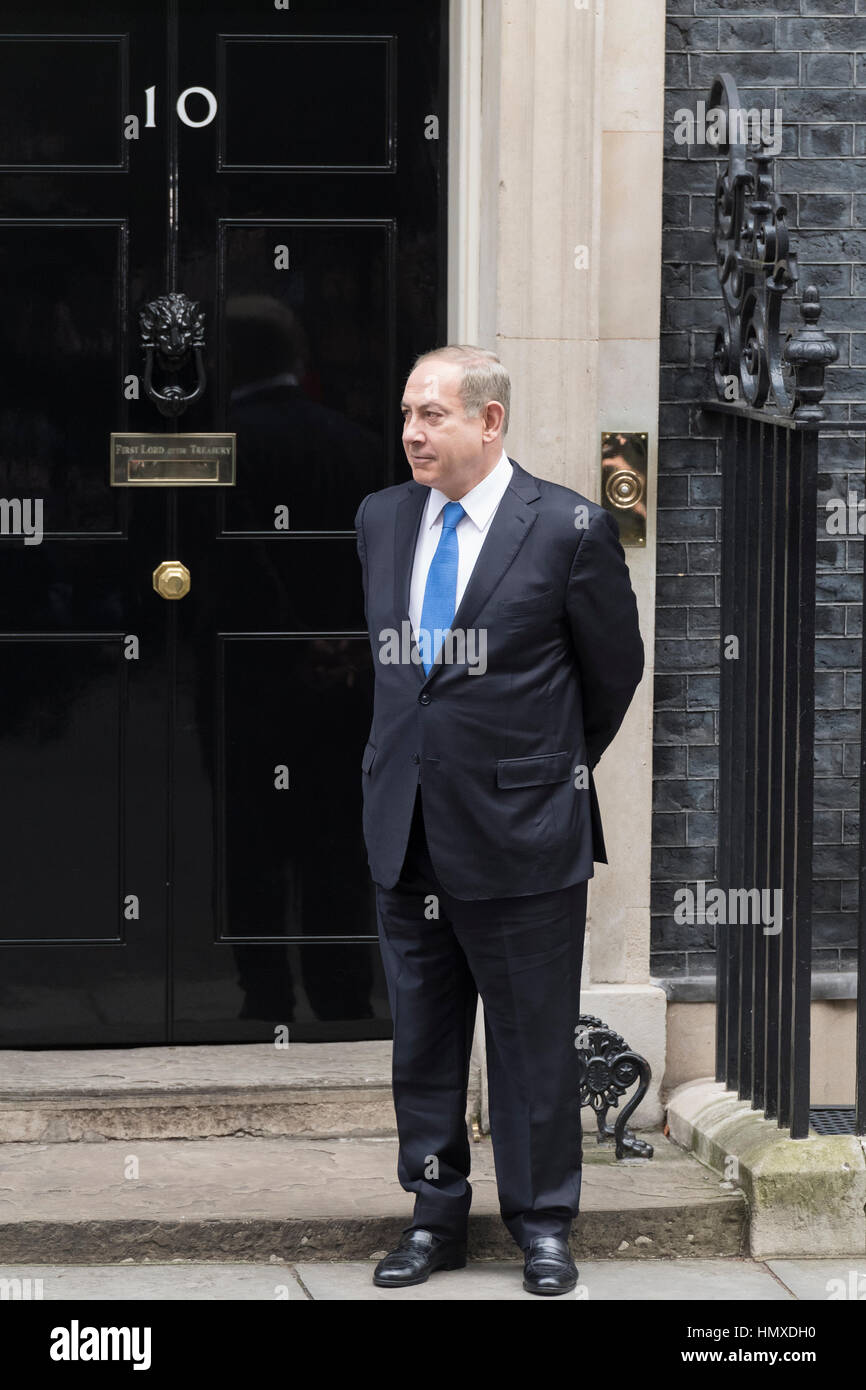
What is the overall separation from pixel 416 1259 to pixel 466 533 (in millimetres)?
1681

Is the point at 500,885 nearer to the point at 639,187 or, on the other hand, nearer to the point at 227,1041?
the point at 227,1041

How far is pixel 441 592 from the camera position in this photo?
4.54 m

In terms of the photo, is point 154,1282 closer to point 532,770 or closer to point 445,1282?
point 445,1282

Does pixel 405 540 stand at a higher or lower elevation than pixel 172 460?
lower

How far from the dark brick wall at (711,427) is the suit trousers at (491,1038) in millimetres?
1201

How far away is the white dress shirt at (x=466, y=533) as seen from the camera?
14.9ft

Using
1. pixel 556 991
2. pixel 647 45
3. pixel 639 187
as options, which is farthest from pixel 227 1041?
pixel 647 45

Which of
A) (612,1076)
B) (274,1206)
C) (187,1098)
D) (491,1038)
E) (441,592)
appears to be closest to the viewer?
(441,592)

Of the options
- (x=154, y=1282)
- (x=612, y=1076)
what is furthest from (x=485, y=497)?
(x=154, y=1282)

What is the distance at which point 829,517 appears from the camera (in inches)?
228

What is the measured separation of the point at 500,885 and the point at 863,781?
3.80 ft

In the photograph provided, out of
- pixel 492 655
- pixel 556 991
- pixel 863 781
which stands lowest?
pixel 556 991

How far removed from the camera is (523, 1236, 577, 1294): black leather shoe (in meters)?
4.61

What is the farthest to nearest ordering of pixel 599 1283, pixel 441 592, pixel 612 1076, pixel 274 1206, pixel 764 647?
pixel 612 1076 → pixel 764 647 → pixel 274 1206 → pixel 599 1283 → pixel 441 592
